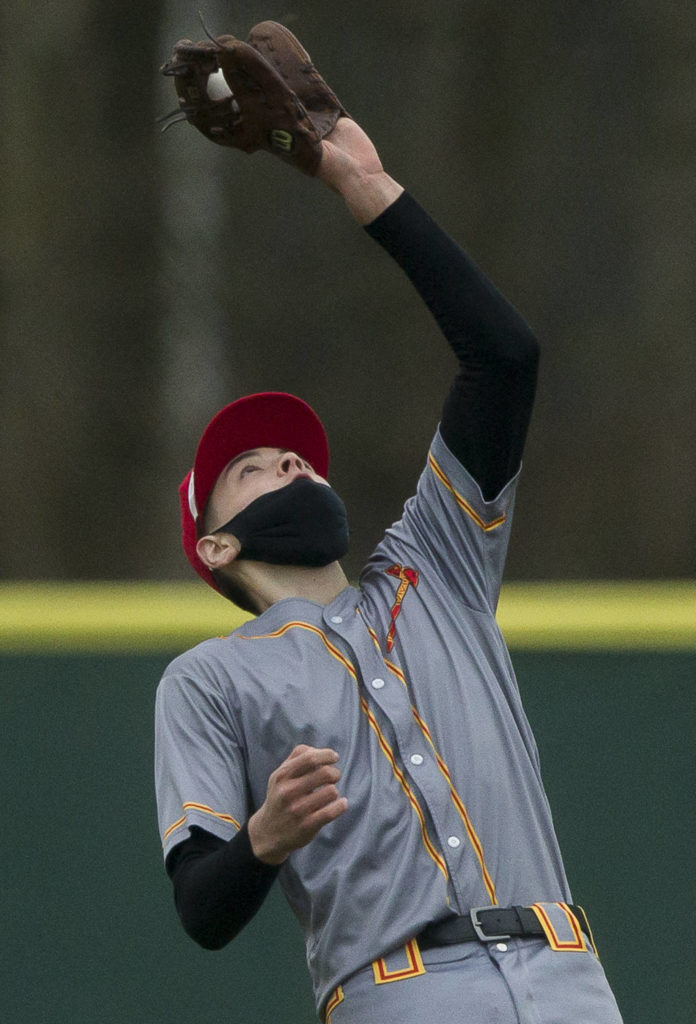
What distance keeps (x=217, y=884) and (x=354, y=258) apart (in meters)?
7.50

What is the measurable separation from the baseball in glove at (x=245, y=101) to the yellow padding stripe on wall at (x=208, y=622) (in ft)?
5.83

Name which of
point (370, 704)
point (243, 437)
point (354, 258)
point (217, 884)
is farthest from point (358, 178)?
point (354, 258)

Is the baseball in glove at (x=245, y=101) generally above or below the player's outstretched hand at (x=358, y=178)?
above

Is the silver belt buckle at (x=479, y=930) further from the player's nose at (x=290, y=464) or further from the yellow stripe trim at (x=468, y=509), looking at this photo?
the player's nose at (x=290, y=464)

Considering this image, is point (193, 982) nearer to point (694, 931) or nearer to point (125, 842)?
point (125, 842)

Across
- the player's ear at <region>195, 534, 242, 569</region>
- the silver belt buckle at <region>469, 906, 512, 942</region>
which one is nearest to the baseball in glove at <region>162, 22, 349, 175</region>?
the player's ear at <region>195, 534, 242, 569</region>

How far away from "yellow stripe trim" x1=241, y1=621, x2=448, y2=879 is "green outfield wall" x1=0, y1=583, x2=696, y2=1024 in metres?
1.57

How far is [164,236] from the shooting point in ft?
32.7

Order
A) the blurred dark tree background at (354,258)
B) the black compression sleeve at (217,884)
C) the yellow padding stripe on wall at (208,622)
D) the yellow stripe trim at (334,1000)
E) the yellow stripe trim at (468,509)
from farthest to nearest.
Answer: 1. the blurred dark tree background at (354,258)
2. the yellow padding stripe on wall at (208,622)
3. the yellow stripe trim at (468,509)
4. the yellow stripe trim at (334,1000)
5. the black compression sleeve at (217,884)

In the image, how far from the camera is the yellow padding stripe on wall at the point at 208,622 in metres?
4.54

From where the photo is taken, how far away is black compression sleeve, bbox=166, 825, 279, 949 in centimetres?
249

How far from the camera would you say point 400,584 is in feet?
9.96

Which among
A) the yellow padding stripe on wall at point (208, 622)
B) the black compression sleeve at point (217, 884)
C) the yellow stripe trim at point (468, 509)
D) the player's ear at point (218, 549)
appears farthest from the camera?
the yellow padding stripe on wall at point (208, 622)

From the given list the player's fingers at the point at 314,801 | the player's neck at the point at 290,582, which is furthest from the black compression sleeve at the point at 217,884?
the player's neck at the point at 290,582
